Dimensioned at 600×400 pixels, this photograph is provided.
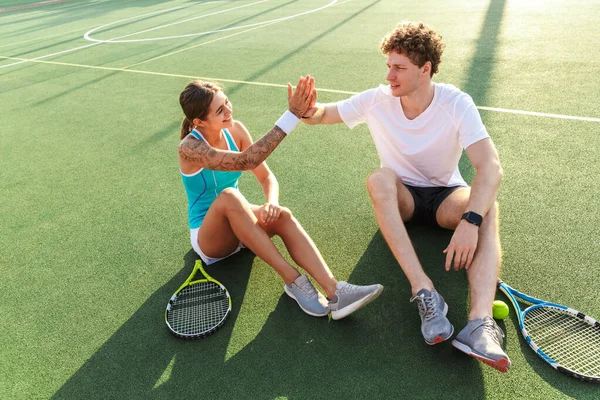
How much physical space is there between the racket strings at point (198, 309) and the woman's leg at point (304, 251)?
1.91 feet

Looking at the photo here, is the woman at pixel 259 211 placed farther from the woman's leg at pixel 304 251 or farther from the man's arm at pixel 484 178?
the man's arm at pixel 484 178

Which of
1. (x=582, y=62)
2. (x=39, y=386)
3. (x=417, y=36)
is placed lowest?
(x=39, y=386)

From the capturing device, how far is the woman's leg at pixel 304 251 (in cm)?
313

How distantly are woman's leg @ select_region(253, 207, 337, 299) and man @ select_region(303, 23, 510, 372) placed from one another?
0.47 m

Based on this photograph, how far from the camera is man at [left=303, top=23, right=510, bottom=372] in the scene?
2.74 m

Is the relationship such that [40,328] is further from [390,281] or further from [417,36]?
[417,36]

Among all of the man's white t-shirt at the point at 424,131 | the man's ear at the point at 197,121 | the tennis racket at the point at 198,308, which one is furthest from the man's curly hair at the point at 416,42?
the tennis racket at the point at 198,308

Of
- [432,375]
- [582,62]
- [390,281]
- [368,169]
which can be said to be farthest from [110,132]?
[582,62]

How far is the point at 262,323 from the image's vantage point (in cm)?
312

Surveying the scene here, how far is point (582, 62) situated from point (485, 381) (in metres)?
6.36

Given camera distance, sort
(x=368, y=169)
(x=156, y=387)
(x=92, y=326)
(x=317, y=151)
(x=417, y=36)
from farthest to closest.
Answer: (x=317, y=151) < (x=368, y=169) < (x=92, y=326) < (x=417, y=36) < (x=156, y=387)

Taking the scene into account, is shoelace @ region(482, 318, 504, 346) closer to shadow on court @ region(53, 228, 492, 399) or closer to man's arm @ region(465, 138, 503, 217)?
shadow on court @ region(53, 228, 492, 399)

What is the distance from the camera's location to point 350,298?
2.96 metres

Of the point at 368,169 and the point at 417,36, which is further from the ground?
the point at 417,36
